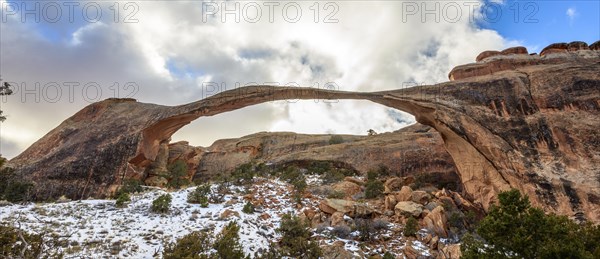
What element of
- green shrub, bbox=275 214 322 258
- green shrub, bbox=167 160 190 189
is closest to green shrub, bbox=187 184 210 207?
green shrub, bbox=275 214 322 258

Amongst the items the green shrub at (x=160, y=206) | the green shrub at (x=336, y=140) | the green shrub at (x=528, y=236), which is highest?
the green shrub at (x=336, y=140)

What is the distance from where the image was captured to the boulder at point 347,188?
1829cm

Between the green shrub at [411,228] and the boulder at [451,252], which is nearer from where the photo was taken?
the boulder at [451,252]

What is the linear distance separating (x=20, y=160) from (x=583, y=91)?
2955cm

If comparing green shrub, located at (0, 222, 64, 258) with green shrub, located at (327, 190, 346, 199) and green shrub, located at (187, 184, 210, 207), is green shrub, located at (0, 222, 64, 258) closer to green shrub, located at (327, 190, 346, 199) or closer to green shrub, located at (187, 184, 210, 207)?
green shrub, located at (187, 184, 210, 207)

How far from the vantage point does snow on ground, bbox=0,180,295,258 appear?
10219 millimetres

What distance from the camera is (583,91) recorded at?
51.5ft

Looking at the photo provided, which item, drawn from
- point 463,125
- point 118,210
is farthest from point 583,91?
point 118,210

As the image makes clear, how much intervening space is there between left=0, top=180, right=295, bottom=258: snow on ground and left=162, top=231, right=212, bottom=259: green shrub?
33.0 inches

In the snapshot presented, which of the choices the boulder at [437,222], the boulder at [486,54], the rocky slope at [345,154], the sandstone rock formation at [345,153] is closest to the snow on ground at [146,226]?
the boulder at [437,222]

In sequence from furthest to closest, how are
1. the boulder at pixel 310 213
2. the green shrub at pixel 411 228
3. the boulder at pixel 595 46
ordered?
the boulder at pixel 595 46, the boulder at pixel 310 213, the green shrub at pixel 411 228

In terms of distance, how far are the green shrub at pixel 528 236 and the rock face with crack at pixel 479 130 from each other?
594 centimetres

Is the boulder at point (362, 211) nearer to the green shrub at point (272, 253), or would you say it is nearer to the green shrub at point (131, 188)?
the green shrub at point (272, 253)

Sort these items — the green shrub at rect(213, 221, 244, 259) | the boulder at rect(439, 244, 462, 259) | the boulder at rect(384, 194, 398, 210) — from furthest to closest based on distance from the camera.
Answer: the boulder at rect(384, 194, 398, 210) → the boulder at rect(439, 244, 462, 259) → the green shrub at rect(213, 221, 244, 259)
